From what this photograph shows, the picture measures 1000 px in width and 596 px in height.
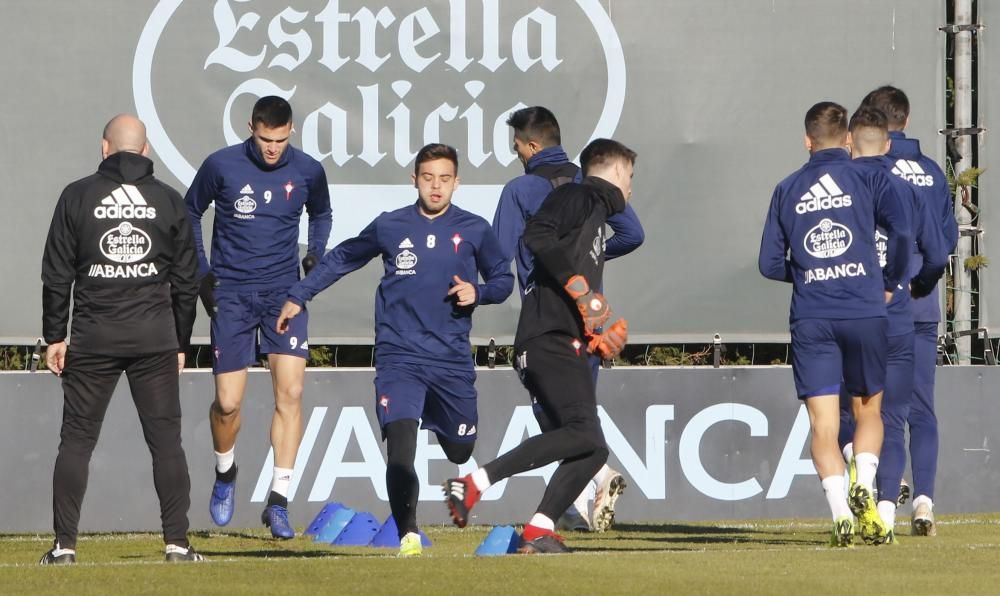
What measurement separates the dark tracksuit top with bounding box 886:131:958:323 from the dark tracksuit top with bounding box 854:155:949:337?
0.24ft

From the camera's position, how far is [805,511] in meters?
10.8

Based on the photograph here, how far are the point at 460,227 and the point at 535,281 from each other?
73 cm

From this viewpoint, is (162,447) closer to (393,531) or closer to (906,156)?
(393,531)

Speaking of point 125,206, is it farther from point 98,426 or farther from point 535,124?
point 535,124

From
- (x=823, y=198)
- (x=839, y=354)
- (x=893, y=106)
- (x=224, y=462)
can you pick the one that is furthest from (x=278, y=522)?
(x=893, y=106)

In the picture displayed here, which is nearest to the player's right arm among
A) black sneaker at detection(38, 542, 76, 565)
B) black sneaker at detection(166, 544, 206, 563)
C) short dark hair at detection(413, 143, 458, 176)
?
black sneaker at detection(38, 542, 76, 565)

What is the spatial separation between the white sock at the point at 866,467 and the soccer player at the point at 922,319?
1.17m

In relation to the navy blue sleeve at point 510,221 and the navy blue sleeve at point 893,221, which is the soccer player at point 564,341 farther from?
the navy blue sleeve at point 510,221

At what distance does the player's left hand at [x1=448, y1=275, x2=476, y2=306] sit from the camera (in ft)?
24.7

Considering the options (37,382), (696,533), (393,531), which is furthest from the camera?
(37,382)

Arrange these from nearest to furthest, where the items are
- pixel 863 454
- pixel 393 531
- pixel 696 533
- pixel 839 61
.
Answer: pixel 863 454, pixel 393 531, pixel 696 533, pixel 839 61

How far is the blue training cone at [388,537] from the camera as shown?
8.27 m

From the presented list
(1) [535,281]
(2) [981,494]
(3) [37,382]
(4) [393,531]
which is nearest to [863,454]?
(1) [535,281]

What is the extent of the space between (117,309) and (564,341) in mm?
1885
